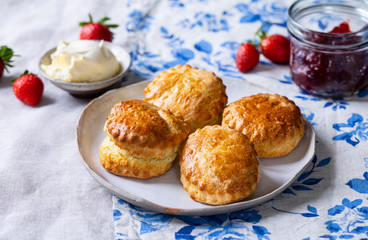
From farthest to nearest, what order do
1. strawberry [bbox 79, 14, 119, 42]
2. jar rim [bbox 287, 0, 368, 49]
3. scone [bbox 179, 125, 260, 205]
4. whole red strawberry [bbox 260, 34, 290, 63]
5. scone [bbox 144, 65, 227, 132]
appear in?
strawberry [bbox 79, 14, 119, 42] → whole red strawberry [bbox 260, 34, 290, 63] → jar rim [bbox 287, 0, 368, 49] → scone [bbox 144, 65, 227, 132] → scone [bbox 179, 125, 260, 205]

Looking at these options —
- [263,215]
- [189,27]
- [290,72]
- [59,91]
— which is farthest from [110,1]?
[263,215]

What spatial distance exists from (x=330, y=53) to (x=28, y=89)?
2.42 m

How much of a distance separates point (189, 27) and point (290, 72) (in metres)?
1.29

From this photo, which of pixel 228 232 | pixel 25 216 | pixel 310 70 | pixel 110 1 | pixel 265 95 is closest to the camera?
pixel 228 232

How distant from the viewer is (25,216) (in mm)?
2533

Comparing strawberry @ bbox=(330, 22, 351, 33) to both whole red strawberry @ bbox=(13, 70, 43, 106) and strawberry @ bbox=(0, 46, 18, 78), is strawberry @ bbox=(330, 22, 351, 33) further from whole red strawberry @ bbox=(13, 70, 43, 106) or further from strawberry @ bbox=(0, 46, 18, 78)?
strawberry @ bbox=(0, 46, 18, 78)

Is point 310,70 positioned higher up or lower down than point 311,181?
higher up

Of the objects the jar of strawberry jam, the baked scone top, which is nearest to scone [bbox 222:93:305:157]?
the baked scone top

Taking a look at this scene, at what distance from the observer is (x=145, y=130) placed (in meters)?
2.55

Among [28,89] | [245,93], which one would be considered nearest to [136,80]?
[28,89]

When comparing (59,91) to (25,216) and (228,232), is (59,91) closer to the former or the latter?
(25,216)

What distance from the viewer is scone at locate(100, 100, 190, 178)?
254cm

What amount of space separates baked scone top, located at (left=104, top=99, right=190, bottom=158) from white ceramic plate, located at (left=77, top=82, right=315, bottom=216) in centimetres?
19

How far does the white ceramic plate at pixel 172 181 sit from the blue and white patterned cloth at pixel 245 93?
Answer: 0.28 ft
